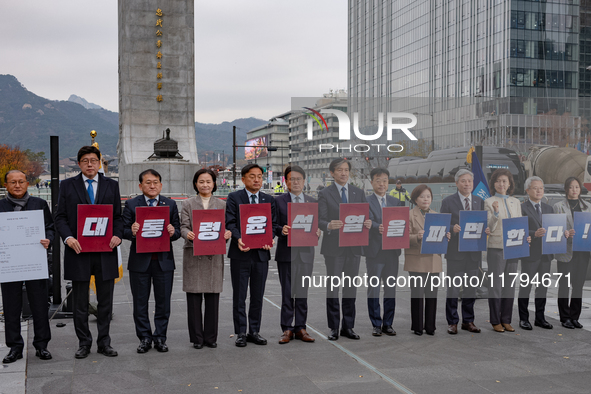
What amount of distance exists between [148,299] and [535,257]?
509cm

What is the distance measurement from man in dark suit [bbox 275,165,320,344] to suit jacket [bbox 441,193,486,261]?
1.78m

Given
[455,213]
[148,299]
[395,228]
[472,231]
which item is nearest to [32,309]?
[148,299]

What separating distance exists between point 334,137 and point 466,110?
263 centimetres

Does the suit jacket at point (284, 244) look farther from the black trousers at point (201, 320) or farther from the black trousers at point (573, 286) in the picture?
the black trousers at point (573, 286)

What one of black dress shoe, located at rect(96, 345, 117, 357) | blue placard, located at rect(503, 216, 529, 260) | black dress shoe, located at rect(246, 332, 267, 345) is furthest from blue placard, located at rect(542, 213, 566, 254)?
black dress shoe, located at rect(96, 345, 117, 357)

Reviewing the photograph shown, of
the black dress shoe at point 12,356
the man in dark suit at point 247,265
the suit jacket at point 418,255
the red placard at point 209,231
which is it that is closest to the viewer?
the black dress shoe at point 12,356

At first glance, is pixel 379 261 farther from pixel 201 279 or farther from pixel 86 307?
pixel 86 307

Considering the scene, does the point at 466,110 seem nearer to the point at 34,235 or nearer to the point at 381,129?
the point at 381,129

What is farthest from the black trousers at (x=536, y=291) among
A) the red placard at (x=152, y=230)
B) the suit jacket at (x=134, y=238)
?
the red placard at (x=152, y=230)

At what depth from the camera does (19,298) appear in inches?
252

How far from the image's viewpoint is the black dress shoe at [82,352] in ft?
20.5

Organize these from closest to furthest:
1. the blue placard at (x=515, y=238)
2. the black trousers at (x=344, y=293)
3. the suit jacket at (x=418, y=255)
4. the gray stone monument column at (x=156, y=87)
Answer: the black trousers at (x=344, y=293), the suit jacket at (x=418, y=255), the blue placard at (x=515, y=238), the gray stone monument column at (x=156, y=87)

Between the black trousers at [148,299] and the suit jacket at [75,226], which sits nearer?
the suit jacket at [75,226]

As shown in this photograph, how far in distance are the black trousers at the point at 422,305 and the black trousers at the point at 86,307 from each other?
3.71 meters
